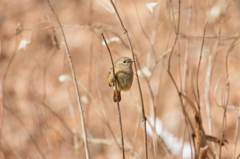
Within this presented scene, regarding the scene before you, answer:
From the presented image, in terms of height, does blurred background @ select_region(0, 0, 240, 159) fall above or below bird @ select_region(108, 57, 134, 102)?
above

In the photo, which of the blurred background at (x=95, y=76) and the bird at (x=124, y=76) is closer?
the bird at (x=124, y=76)

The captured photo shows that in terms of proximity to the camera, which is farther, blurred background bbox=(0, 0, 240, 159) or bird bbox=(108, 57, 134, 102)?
blurred background bbox=(0, 0, 240, 159)

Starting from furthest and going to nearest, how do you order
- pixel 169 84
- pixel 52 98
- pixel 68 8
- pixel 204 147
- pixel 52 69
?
pixel 68 8, pixel 52 69, pixel 52 98, pixel 169 84, pixel 204 147

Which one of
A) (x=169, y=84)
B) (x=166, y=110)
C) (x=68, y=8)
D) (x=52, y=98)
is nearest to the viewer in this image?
(x=166, y=110)

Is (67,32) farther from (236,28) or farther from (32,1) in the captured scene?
(236,28)

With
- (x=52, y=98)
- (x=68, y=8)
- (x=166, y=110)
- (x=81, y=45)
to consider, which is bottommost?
(x=166, y=110)

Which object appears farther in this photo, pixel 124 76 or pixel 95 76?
pixel 95 76

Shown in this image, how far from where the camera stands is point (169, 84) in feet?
14.9

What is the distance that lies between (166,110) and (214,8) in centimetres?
239

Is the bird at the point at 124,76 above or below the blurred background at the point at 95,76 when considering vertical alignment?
below

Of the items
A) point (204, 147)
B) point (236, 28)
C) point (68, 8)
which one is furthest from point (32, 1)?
point (204, 147)

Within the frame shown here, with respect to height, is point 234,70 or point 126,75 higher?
point 234,70

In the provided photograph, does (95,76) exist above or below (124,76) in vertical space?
above

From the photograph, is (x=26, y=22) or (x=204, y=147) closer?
(x=204, y=147)
